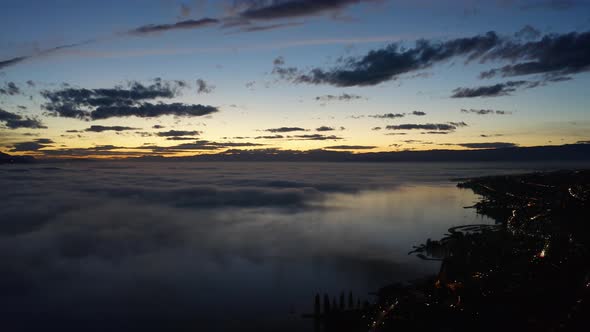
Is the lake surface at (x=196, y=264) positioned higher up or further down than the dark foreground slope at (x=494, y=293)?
further down

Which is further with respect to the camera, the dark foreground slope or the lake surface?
the lake surface

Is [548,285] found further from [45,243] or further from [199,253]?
[45,243]

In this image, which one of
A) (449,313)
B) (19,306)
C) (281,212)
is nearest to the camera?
(449,313)

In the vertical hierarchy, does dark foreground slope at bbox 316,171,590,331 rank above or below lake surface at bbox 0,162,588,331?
above

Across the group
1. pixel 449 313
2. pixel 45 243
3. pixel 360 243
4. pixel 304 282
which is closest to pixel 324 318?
pixel 449 313

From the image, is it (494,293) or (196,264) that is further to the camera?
(196,264)

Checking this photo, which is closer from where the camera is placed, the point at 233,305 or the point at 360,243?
the point at 233,305

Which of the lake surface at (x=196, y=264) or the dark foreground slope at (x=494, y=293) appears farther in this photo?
the lake surface at (x=196, y=264)

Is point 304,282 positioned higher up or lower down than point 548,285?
lower down

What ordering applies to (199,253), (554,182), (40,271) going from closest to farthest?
1. (40,271)
2. (199,253)
3. (554,182)

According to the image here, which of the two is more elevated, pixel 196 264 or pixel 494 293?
pixel 494 293
